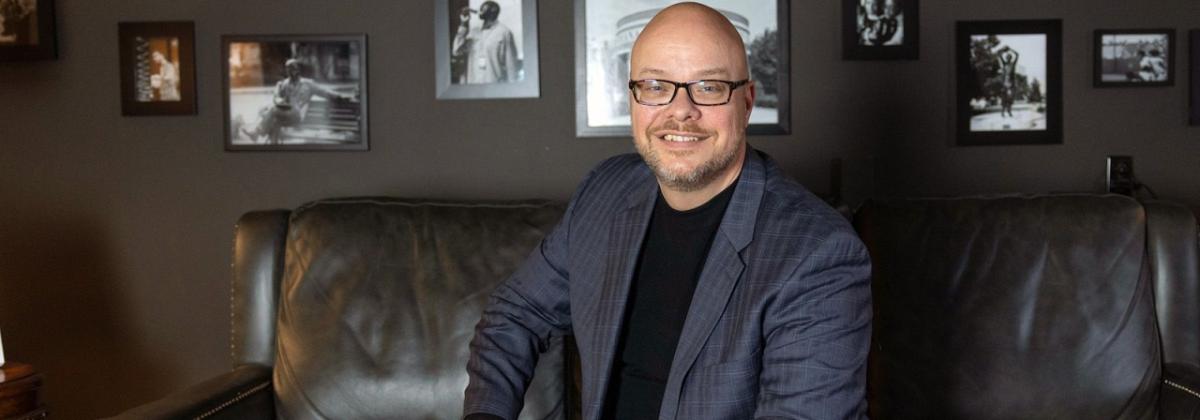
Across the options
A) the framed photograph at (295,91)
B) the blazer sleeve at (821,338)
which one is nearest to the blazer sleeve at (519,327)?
the blazer sleeve at (821,338)

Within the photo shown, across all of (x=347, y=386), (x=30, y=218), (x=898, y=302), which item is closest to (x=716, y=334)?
(x=898, y=302)

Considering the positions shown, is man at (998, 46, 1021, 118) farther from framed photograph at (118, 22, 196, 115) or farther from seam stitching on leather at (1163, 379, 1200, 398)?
framed photograph at (118, 22, 196, 115)

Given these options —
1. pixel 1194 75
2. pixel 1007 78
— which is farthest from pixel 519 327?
pixel 1194 75

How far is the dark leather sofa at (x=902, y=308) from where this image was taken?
2268 mm

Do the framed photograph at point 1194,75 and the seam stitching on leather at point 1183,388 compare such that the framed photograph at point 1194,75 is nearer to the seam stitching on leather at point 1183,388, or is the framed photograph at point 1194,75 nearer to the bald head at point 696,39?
the seam stitching on leather at point 1183,388

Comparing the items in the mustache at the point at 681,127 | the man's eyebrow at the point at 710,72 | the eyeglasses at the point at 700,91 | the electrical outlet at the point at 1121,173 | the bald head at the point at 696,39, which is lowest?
the electrical outlet at the point at 1121,173

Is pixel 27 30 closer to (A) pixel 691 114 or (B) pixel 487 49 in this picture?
(B) pixel 487 49

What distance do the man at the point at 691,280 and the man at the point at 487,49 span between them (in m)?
1.03

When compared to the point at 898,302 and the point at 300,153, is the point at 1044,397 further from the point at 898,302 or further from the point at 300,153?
the point at 300,153

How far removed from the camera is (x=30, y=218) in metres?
3.26

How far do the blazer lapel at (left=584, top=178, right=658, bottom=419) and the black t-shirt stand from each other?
33 millimetres

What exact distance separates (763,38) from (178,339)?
211 centimetres

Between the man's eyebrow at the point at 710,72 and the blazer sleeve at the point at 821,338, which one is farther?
the man's eyebrow at the point at 710,72

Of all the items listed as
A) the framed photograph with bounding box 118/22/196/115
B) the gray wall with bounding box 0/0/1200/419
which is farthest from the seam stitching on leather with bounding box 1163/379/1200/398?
the framed photograph with bounding box 118/22/196/115
